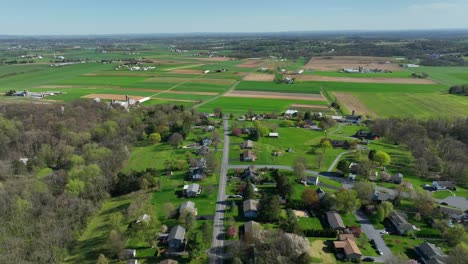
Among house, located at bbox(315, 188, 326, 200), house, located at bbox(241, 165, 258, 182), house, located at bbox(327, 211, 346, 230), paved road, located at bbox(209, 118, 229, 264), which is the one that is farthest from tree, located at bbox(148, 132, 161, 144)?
house, located at bbox(327, 211, 346, 230)

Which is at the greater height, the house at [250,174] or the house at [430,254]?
the house at [250,174]

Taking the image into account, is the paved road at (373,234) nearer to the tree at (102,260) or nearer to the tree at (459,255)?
the tree at (459,255)

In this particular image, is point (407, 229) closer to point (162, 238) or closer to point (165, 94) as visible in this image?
point (162, 238)

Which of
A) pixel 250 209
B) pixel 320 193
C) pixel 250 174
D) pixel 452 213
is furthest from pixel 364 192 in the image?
pixel 250 174

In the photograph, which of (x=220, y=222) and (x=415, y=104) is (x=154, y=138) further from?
(x=415, y=104)

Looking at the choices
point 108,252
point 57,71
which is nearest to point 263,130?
point 108,252

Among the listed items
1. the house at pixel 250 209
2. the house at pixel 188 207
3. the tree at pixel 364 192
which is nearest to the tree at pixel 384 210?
the tree at pixel 364 192
